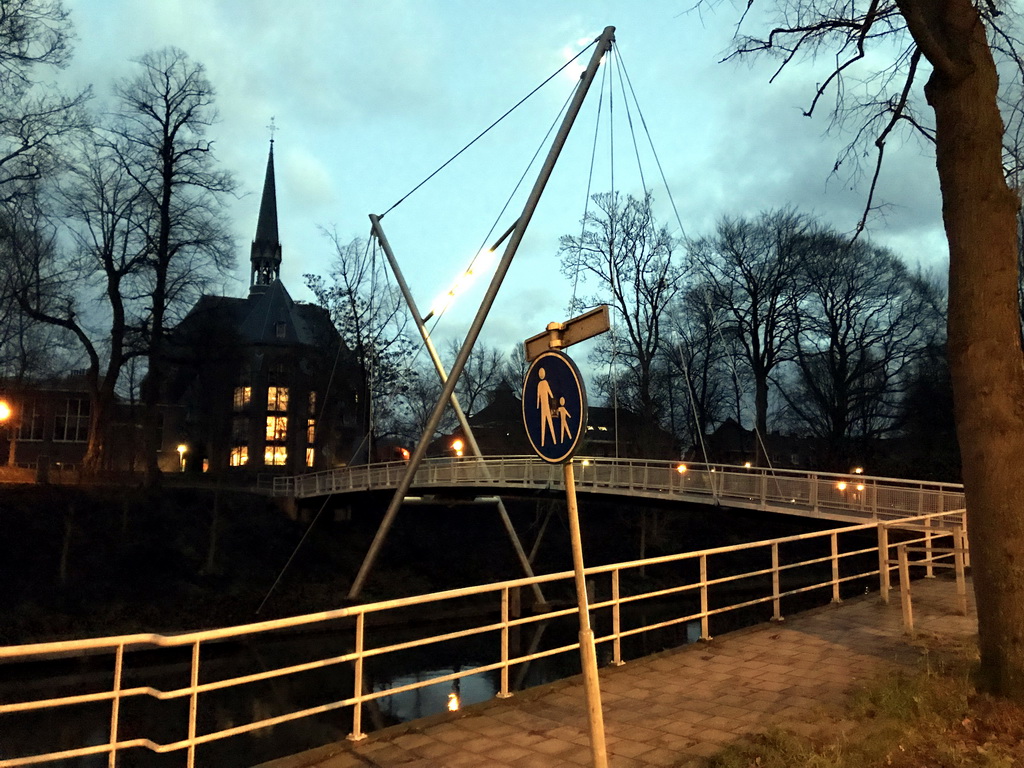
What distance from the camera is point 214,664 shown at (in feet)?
69.1

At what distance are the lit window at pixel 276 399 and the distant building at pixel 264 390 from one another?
0.07 meters

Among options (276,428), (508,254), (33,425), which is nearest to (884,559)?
(508,254)

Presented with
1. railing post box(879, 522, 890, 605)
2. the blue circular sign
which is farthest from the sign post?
railing post box(879, 522, 890, 605)

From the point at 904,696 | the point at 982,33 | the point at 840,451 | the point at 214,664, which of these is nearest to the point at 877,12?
the point at 982,33

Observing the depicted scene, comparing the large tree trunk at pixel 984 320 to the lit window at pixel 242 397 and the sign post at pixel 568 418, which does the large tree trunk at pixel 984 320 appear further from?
the lit window at pixel 242 397

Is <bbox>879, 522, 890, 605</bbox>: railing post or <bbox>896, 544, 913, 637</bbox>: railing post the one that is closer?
<bbox>896, 544, 913, 637</bbox>: railing post

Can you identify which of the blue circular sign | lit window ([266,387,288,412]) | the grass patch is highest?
lit window ([266,387,288,412])

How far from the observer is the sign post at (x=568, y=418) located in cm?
407

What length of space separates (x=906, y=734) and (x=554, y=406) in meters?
3.44

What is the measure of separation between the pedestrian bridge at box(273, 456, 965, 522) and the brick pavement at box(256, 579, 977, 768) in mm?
9832

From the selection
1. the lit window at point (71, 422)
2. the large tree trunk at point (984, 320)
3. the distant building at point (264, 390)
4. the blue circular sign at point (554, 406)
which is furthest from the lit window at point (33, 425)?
the large tree trunk at point (984, 320)

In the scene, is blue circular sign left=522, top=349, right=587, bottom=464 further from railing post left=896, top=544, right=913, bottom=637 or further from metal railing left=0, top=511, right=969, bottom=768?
railing post left=896, top=544, right=913, bottom=637

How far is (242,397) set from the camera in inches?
2266

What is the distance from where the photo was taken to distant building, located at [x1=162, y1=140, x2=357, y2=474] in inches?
1661
